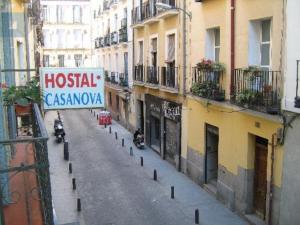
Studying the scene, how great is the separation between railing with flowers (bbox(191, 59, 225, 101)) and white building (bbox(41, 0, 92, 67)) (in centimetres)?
4127

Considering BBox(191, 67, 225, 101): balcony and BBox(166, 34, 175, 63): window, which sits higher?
BBox(166, 34, 175, 63): window

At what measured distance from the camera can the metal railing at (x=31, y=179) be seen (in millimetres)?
5627

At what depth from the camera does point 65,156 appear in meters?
24.3

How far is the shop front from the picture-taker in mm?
21969

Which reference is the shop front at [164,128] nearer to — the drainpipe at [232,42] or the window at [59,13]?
the drainpipe at [232,42]

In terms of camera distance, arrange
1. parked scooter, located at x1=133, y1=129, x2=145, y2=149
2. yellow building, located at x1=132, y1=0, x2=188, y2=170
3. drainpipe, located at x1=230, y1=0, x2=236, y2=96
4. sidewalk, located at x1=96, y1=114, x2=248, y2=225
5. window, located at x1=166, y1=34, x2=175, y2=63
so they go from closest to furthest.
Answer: sidewalk, located at x1=96, y1=114, x2=248, y2=225
drainpipe, located at x1=230, y1=0, x2=236, y2=96
yellow building, located at x1=132, y1=0, x2=188, y2=170
window, located at x1=166, y1=34, x2=175, y2=63
parked scooter, located at x1=133, y1=129, x2=145, y2=149

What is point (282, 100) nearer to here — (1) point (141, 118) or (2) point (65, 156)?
(2) point (65, 156)

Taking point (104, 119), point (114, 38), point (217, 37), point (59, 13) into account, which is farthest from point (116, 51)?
point (59, 13)

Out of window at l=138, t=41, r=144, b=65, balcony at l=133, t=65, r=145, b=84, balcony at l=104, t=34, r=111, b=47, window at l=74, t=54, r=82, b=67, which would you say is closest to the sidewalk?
balcony at l=133, t=65, r=145, b=84

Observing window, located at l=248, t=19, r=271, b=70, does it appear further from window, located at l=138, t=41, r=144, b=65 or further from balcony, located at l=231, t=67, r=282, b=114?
window, located at l=138, t=41, r=144, b=65

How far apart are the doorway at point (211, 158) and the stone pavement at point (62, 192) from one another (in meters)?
5.63

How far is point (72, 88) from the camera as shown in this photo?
8.72 meters

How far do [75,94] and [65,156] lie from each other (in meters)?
16.1

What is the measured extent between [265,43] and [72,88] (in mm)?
7855
